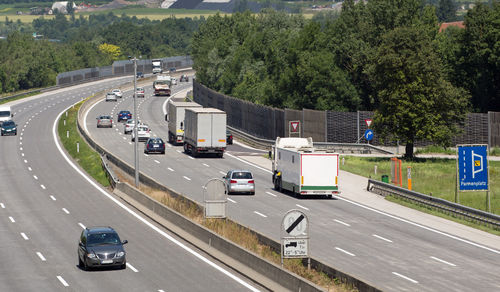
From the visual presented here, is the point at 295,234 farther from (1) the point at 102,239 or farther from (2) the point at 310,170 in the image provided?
(2) the point at 310,170

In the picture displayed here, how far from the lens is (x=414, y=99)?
71812 millimetres

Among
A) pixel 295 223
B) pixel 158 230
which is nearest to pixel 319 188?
pixel 158 230

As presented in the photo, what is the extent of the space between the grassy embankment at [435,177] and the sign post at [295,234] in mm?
17910

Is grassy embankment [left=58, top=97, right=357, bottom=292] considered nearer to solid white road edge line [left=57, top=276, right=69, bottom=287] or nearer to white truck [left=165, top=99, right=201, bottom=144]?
solid white road edge line [left=57, top=276, right=69, bottom=287]

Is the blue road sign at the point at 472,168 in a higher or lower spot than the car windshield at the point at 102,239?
higher

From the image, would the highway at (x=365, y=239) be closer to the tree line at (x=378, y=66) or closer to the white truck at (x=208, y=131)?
the white truck at (x=208, y=131)

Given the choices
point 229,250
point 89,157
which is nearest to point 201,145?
point 89,157

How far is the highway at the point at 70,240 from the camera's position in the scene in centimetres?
3136

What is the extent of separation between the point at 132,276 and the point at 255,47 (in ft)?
361

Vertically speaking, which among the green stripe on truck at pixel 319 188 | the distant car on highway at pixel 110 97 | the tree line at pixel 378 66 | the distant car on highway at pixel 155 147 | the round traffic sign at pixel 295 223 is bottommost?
A: the green stripe on truck at pixel 319 188

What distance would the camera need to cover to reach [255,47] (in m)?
140

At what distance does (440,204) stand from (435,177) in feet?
Answer: 42.6

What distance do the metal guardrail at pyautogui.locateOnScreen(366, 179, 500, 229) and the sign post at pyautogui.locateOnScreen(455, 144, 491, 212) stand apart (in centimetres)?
131

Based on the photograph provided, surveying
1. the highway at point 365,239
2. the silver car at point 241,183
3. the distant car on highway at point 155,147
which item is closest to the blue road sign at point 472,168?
the highway at point 365,239
